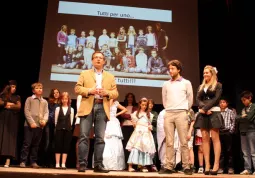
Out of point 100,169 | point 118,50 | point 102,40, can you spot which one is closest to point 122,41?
point 118,50

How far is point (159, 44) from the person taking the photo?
6938 millimetres

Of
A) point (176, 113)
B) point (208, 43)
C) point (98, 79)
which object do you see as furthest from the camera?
point (208, 43)

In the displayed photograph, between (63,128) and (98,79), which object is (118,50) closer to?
(63,128)

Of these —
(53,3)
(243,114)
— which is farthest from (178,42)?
(53,3)

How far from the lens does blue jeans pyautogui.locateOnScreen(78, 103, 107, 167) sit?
140 inches

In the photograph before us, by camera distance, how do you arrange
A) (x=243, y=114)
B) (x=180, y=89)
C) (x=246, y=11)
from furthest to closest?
(x=246, y=11)
(x=243, y=114)
(x=180, y=89)

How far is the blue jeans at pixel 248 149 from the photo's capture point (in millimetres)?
5805

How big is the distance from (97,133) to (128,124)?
2.42 meters

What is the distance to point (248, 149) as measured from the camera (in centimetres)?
601

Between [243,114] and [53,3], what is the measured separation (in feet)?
14.8

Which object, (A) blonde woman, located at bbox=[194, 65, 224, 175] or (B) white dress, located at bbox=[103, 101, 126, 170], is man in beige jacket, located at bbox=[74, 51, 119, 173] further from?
(B) white dress, located at bbox=[103, 101, 126, 170]

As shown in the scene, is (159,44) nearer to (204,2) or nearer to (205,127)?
(204,2)

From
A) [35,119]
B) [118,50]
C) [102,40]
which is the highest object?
[102,40]

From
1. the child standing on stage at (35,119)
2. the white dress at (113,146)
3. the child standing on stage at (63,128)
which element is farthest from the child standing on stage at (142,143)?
the child standing on stage at (35,119)
